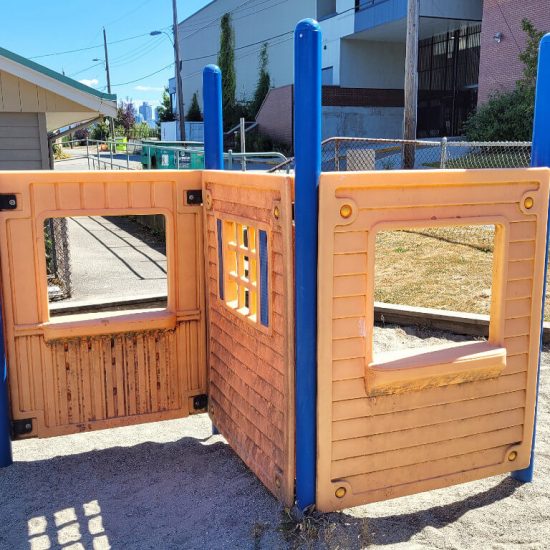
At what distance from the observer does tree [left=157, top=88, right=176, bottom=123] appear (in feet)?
169

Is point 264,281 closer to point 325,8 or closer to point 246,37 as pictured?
point 325,8

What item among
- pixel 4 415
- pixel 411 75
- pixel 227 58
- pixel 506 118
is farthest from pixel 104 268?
pixel 227 58

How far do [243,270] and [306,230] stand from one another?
903 millimetres

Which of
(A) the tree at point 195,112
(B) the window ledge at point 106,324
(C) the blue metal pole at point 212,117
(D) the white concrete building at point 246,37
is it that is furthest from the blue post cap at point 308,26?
(A) the tree at point 195,112

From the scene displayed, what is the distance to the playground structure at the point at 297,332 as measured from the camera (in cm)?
303

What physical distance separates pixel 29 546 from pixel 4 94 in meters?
6.02

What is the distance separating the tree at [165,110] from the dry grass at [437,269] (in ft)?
141

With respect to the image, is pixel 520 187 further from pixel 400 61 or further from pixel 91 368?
pixel 400 61

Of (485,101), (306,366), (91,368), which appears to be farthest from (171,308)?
(485,101)

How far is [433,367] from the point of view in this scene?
3.24 metres

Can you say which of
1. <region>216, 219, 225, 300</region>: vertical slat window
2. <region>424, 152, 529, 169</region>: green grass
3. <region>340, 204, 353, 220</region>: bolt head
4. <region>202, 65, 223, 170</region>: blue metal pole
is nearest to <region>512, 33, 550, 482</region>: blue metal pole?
<region>340, 204, 353, 220</region>: bolt head

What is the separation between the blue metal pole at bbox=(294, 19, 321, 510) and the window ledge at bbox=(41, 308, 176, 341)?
1.39 meters

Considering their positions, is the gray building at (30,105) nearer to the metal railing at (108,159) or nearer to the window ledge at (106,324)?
the window ledge at (106,324)

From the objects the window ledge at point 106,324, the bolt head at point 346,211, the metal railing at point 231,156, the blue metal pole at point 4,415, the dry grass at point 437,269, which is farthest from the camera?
the metal railing at point 231,156
